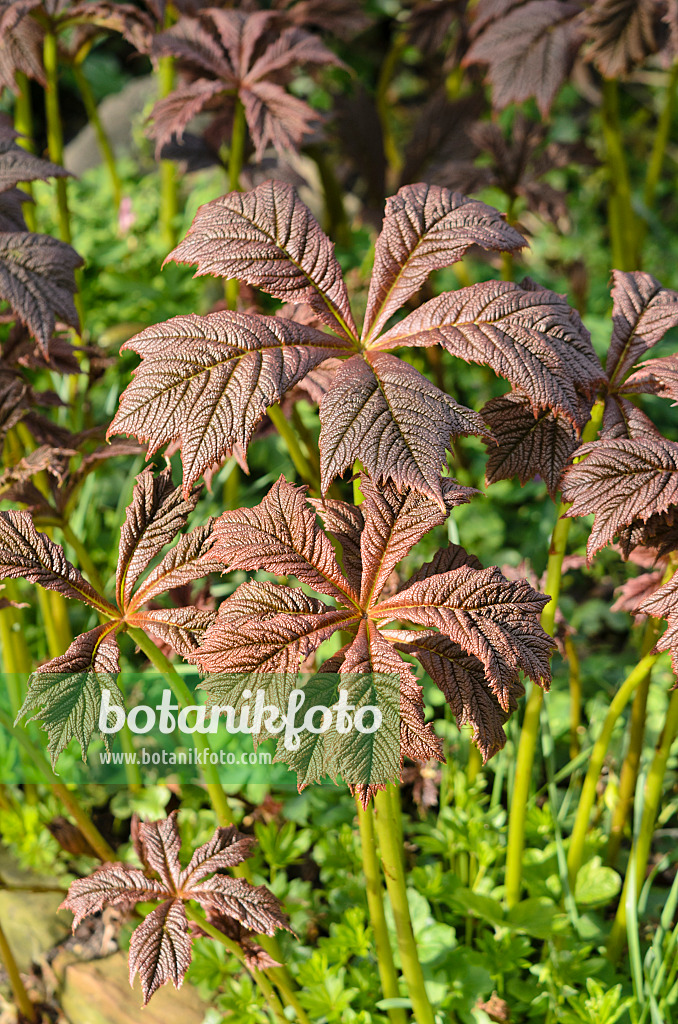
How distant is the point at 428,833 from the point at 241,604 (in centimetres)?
103

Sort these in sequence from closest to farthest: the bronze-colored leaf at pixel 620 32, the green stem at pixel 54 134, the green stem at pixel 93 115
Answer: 1. the green stem at pixel 54 134
2. the bronze-colored leaf at pixel 620 32
3. the green stem at pixel 93 115

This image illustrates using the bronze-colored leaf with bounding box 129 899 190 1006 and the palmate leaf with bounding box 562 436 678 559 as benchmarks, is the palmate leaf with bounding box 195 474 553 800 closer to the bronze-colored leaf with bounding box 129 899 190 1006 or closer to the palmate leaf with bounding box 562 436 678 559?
the palmate leaf with bounding box 562 436 678 559

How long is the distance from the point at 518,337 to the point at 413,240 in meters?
0.23

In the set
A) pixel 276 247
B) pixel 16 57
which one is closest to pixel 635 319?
pixel 276 247

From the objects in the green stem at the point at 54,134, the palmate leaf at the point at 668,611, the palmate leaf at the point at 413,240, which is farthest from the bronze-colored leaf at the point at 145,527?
the green stem at the point at 54,134

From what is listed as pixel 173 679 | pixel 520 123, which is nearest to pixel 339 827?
pixel 173 679

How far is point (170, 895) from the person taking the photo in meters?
1.21

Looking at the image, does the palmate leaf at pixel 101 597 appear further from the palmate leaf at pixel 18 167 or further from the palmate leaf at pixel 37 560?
the palmate leaf at pixel 18 167

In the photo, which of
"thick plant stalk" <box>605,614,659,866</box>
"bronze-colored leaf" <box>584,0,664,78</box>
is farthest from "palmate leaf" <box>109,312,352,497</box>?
"bronze-colored leaf" <box>584,0,664,78</box>

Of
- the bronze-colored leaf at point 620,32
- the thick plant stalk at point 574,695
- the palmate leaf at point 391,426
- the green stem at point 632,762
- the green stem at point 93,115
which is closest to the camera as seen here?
the palmate leaf at point 391,426

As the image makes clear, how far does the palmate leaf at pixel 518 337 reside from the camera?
1026 mm

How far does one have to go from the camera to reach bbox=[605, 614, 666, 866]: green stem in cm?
144

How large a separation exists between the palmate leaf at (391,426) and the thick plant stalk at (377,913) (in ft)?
1.72

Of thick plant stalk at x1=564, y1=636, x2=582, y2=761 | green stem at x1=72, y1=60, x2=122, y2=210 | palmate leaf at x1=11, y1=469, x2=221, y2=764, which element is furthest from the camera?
green stem at x1=72, y1=60, x2=122, y2=210
